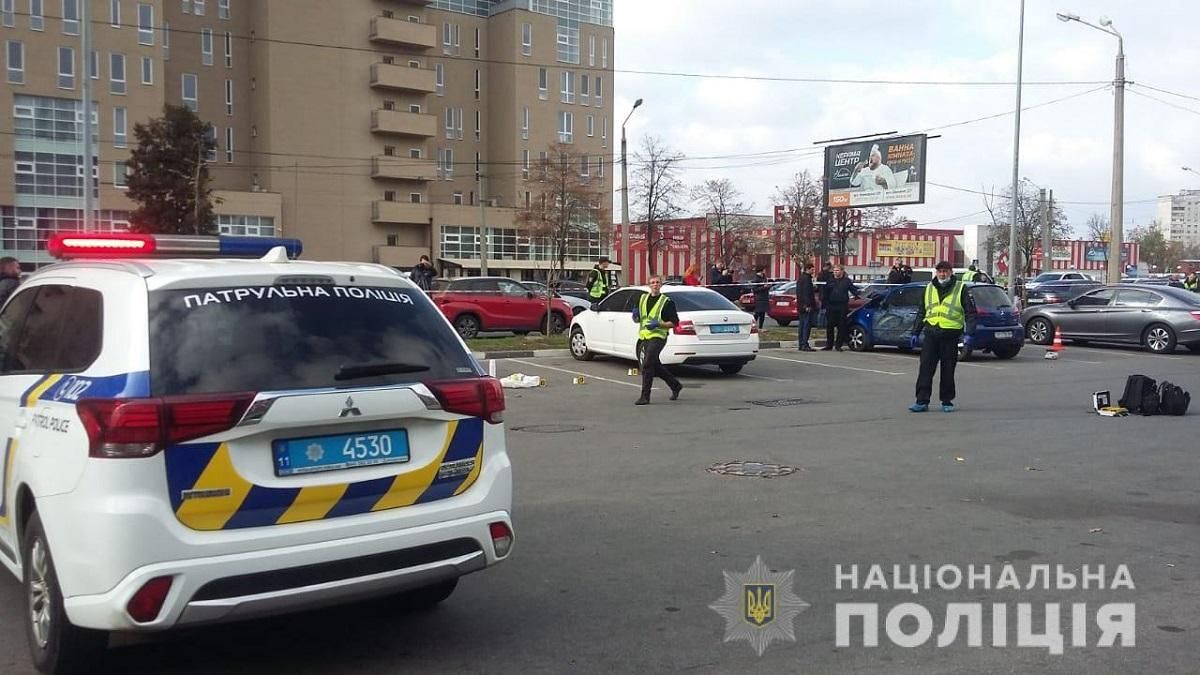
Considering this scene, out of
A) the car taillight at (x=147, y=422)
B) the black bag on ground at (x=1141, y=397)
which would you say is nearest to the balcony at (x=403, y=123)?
the black bag on ground at (x=1141, y=397)

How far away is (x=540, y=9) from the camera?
7781cm

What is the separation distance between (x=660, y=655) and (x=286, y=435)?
1950 mm

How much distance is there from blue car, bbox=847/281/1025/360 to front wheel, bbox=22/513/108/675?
17.9m

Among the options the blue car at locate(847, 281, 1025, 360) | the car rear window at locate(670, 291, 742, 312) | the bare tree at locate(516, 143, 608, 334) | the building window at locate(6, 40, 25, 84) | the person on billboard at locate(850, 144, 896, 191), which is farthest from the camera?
the bare tree at locate(516, 143, 608, 334)

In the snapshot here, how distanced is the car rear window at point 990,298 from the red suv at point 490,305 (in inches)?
404

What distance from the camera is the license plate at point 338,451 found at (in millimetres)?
4070

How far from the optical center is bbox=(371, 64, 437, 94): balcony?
67.8m

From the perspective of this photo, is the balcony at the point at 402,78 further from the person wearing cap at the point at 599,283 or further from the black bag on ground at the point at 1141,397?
the black bag on ground at the point at 1141,397

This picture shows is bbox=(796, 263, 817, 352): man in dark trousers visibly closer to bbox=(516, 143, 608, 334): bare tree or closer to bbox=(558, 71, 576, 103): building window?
bbox=(516, 143, 608, 334): bare tree

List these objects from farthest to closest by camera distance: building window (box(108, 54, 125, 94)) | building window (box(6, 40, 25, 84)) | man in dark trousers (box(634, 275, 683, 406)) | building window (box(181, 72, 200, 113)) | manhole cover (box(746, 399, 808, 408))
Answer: building window (box(181, 72, 200, 113)) → building window (box(108, 54, 125, 94)) → building window (box(6, 40, 25, 84)) → manhole cover (box(746, 399, 808, 408)) → man in dark trousers (box(634, 275, 683, 406))

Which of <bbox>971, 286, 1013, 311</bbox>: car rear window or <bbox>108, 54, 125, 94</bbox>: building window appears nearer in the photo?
<bbox>971, 286, 1013, 311</bbox>: car rear window

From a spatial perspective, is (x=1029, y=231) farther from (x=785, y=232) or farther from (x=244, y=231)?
(x=244, y=231)

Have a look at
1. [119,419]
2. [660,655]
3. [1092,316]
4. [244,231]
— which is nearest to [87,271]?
[119,419]

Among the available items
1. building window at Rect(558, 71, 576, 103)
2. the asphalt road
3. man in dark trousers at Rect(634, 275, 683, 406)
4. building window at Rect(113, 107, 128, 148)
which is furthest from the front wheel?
building window at Rect(558, 71, 576, 103)
